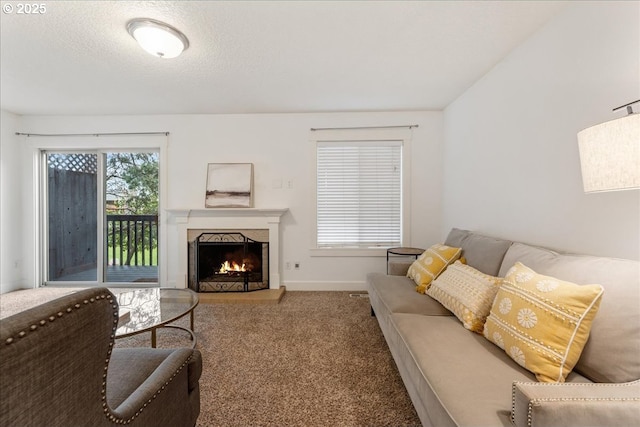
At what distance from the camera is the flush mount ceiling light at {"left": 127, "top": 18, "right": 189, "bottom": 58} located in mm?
1771

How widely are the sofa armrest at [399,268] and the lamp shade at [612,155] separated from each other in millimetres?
1701

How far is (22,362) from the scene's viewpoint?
0.51m

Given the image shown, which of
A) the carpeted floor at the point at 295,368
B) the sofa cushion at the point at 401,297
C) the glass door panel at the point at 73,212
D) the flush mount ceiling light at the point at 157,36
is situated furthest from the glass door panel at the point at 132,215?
the sofa cushion at the point at 401,297

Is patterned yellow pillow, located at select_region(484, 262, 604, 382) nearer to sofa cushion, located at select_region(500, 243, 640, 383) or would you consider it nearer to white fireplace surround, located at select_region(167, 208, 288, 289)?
sofa cushion, located at select_region(500, 243, 640, 383)

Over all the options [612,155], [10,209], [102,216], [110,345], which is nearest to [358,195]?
[612,155]

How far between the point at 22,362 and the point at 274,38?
85.9 inches

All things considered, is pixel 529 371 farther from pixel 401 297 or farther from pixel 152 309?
pixel 152 309

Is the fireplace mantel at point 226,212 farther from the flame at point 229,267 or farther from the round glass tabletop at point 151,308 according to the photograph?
the round glass tabletop at point 151,308

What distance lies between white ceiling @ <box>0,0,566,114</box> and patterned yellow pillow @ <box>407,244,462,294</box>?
165cm

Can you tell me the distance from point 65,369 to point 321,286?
10.3 ft

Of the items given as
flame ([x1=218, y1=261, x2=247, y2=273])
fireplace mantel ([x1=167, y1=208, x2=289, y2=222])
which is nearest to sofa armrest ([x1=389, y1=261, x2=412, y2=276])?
fireplace mantel ([x1=167, y1=208, x2=289, y2=222])

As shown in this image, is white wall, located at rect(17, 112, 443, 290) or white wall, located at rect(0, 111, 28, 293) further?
white wall, located at rect(17, 112, 443, 290)

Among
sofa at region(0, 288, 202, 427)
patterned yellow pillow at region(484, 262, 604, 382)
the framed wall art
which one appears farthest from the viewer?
the framed wall art

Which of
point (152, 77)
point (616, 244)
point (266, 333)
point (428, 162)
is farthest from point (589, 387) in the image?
point (152, 77)
